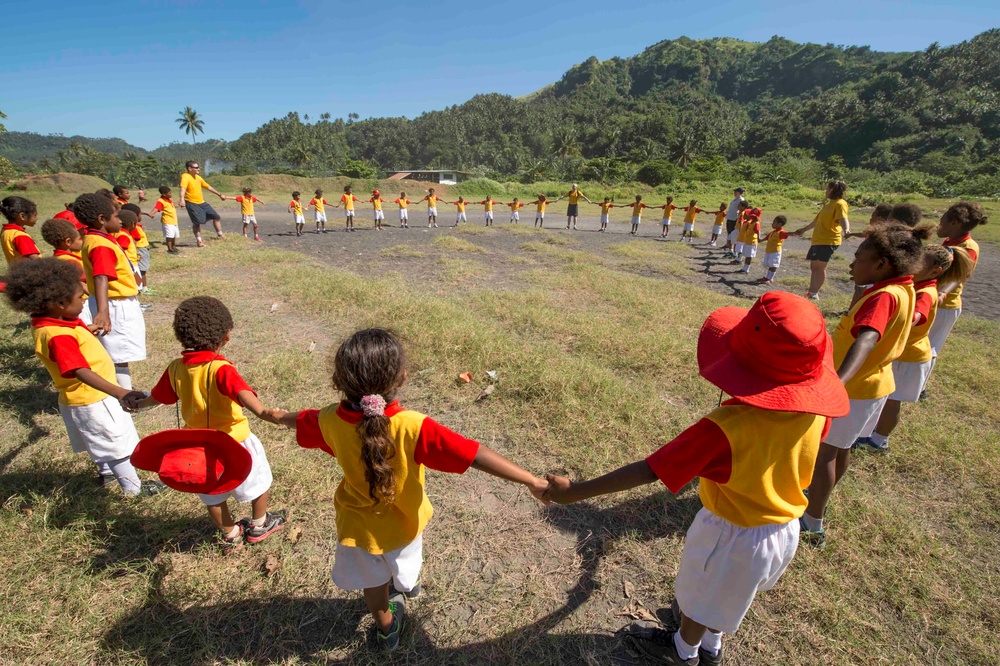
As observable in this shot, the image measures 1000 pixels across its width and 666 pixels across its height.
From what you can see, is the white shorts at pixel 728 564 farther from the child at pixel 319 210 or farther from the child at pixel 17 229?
the child at pixel 319 210

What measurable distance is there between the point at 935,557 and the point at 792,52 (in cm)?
16329

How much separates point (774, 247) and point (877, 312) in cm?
798

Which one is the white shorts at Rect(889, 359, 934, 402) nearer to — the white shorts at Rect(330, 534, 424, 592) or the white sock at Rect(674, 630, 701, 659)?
Result: the white sock at Rect(674, 630, 701, 659)

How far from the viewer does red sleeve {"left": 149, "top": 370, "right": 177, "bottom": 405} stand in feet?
7.36

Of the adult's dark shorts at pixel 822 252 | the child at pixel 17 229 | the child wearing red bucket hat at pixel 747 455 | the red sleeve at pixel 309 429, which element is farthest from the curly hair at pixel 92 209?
the adult's dark shorts at pixel 822 252

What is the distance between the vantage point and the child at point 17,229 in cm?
419

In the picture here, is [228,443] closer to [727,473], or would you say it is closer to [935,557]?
[727,473]

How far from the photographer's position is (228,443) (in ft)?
6.13

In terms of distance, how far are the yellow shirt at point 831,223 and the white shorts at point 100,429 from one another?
858 cm

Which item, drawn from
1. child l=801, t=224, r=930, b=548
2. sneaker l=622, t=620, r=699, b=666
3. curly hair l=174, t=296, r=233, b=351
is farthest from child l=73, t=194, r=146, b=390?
child l=801, t=224, r=930, b=548

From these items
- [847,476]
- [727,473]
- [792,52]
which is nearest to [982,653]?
[847,476]

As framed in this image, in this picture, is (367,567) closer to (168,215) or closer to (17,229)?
(17,229)

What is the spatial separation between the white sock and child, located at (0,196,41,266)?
583 cm

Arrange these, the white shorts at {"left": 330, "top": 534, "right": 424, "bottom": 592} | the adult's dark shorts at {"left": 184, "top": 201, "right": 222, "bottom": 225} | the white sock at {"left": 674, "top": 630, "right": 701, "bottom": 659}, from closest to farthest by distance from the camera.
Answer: the white shorts at {"left": 330, "top": 534, "right": 424, "bottom": 592}
the white sock at {"left": 674, "top": 630, "right": 701, "bottom": 659}
the adult's dark shorts at {"left": 184, "top": 201, "right": 222, "bottom": 225}
